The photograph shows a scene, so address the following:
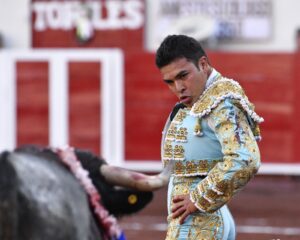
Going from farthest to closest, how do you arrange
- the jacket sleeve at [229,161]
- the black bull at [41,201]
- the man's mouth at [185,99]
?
the man's mouth at [185,99] < the jacket sleeve at [229,161] < the black bull at [41,201]

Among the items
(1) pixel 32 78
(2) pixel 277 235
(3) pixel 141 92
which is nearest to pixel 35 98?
(1) pixel 32 78

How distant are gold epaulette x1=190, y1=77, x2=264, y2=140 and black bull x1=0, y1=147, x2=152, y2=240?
0.98ft

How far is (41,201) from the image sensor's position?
6.20ft

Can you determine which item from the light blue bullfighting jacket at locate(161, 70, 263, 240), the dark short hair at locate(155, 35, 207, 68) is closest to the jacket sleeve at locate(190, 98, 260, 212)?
the light blue bullfighting jacket at locate(161, 70, 263, 240)

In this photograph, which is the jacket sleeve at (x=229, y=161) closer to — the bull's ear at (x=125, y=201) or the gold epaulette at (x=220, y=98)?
the gold epaulette at (x=220, y=98)

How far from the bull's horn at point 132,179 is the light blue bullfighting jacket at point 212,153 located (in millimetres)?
70

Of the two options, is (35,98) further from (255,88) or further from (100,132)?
(255,88)

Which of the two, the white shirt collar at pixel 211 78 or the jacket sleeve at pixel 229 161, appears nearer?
the jacket sleeve at pixel 229 161

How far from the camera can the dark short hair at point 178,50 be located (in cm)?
214

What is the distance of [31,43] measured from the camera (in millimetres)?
9500

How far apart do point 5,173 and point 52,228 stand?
0.15 meters

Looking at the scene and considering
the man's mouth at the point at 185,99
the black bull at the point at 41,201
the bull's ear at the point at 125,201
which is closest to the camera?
the black bull at the point at 41,201

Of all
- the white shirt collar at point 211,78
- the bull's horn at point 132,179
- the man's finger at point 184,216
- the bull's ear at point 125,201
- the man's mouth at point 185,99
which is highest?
the white shirt collar at point 211,78

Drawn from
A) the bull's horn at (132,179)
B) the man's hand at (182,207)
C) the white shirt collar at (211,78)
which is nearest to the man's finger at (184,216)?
the man's hand at (182,207)
